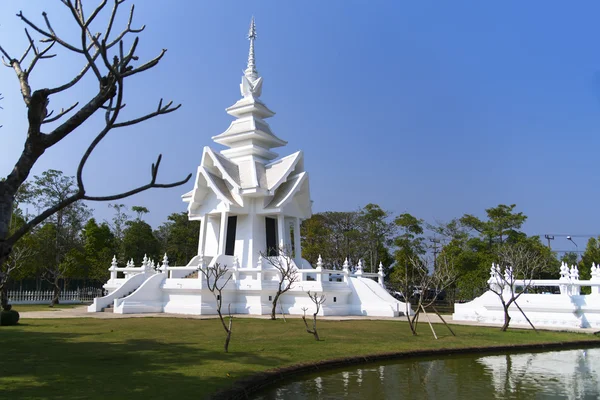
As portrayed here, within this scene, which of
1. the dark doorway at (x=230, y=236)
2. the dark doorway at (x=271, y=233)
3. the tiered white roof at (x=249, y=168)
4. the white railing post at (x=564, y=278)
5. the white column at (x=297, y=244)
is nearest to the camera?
the white railing post at (x=564, y=278)

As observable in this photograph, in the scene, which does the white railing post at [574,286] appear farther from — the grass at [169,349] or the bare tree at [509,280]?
the grass at [169,349]

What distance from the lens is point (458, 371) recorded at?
12273mm

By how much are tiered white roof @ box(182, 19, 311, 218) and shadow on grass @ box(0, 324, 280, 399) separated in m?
16.6

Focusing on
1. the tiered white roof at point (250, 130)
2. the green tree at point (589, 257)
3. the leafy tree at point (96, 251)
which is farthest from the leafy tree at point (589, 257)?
the leafy tree at point (96, 251)

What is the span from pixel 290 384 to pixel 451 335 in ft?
28.1

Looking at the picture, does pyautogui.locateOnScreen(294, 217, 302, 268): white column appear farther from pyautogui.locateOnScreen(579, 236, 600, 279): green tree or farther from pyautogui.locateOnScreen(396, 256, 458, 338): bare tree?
pyautogui.locateOnScreen(579, 236, 600, 279): green tree

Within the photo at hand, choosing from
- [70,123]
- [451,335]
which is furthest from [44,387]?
[451,335]

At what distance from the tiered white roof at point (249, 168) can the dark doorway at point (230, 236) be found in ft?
4.72

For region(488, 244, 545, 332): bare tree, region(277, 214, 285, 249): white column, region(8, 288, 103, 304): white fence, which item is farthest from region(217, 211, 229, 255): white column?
region(488, 244, 545, 332): bare tree

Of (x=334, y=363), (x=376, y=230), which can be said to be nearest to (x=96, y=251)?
(x=376, y=230)

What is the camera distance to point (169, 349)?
1323cm

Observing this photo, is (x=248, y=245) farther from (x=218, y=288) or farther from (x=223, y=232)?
(x=218, y=288)

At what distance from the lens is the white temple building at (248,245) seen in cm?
2652

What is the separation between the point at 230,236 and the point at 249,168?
4.32 metres
